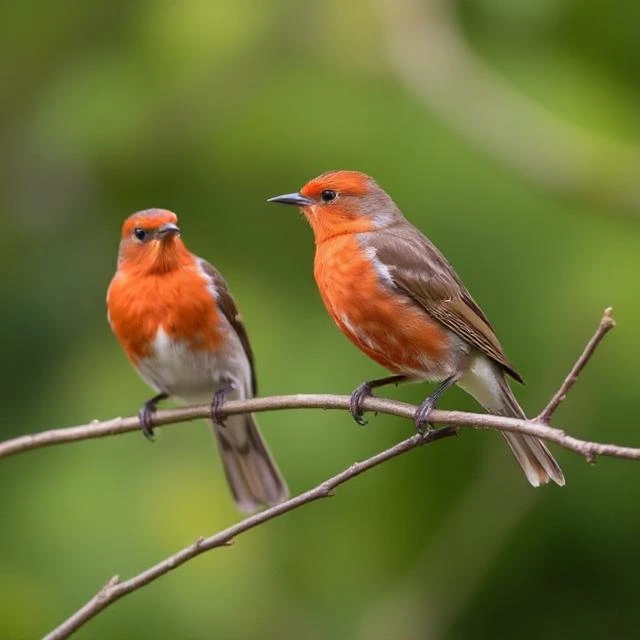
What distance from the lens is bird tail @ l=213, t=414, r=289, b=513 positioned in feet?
21.1

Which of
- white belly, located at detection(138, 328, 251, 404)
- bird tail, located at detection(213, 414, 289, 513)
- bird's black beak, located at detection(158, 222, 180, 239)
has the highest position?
bird's black beak, located at detection(158, 222, 180, 239)

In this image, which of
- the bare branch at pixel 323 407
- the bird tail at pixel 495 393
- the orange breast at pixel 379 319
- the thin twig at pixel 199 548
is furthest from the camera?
the orange breast at pixel 379 319

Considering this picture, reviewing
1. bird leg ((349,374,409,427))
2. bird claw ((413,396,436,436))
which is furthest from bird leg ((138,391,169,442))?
bird claw ((413,396,436,436))

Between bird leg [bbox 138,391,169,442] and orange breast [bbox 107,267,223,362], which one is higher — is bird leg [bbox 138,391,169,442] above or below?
below

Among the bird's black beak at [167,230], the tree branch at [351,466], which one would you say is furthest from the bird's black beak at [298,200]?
the tree branch at [351,466]

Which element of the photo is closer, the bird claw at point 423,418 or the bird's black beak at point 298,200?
the bird claw at point 423,418

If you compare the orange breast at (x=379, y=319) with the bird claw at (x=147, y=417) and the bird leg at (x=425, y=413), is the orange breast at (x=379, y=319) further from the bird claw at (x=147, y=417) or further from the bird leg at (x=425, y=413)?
the bird claw at (x=147, y=417)

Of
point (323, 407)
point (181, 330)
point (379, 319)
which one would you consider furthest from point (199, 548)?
point (181, 330)

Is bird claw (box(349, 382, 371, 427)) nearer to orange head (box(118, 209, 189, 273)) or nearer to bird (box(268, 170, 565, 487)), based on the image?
bird (box(268, 170, 565, 487))

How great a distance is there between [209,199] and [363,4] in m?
1.36

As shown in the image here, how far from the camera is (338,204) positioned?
5.79 m

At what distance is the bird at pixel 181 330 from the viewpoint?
6035 mm

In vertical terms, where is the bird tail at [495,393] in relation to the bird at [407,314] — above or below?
below

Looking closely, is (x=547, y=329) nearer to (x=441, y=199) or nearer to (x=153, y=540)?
(x=441, y=199)
